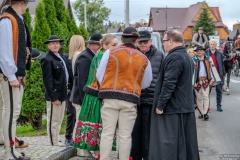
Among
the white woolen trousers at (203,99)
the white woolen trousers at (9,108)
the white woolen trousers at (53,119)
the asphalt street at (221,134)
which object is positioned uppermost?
the white woolen trousers at (9,108)

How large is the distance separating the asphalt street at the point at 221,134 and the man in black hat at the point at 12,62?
133 inches

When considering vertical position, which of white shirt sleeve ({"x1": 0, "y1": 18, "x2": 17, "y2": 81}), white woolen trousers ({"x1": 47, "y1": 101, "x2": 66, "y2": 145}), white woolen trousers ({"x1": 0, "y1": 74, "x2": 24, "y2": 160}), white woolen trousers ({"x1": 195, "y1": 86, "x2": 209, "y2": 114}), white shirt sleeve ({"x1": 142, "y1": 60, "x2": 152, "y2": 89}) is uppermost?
white shirt sleeve ({"x1": 0, "y1": 18, "x2": 17, "y2": 81})

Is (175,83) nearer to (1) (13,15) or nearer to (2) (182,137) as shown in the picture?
(2) (182,137)

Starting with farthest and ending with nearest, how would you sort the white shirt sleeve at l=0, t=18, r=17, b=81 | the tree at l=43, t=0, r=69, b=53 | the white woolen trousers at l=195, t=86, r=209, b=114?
the white woolen trousers at l=195, t=86, r=209, b=114 < the tree at l=43, t=0, r=69, b=53 < the white shirt sleeve at l=0, t=18, r=17, b=81

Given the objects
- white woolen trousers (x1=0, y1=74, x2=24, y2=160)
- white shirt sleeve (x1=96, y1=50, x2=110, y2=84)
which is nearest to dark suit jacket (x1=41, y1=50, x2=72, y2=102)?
white shirt sleeve (x1=96, y1=50, x2=110, y2=84)

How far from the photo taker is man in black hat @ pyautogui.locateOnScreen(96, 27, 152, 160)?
21.3ft

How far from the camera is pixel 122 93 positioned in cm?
650

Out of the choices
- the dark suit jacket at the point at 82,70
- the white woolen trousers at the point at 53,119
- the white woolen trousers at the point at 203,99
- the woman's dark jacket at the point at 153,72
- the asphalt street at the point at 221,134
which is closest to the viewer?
the woman's dark jacket at the point at 153,72

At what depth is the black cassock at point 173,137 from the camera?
6406 millimetres

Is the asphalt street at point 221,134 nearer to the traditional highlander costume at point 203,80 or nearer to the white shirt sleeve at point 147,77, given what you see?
the traditional highlander costume at point 203,80

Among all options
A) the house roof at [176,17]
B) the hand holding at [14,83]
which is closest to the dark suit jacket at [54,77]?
the hand holding at [14,83]

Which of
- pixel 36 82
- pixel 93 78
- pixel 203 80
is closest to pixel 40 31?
pixel 36 82

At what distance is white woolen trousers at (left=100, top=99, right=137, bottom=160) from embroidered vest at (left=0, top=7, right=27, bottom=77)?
1.23 m

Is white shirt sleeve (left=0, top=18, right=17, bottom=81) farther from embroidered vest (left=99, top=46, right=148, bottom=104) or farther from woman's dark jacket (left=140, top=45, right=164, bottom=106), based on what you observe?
woman's dark jacket (left=140, top=45, right=164, bottom=106)
